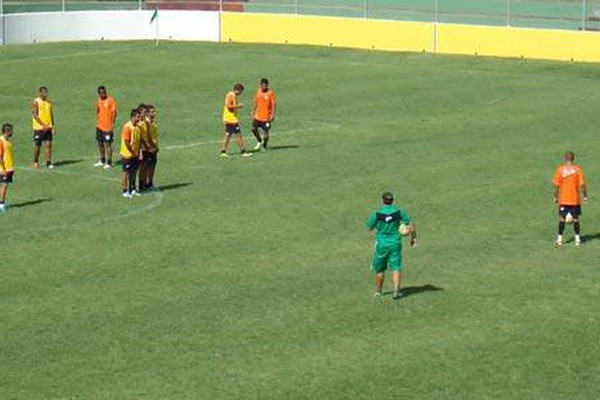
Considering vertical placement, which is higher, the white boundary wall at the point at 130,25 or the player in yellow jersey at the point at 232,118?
the white boundary wall at the point at 130,25

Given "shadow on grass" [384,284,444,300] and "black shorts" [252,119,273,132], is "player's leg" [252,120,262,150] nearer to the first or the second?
"black shorts" [252,119,273,132]

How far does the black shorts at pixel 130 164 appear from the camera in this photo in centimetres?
3231

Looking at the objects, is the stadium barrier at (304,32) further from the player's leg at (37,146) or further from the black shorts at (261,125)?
the player's leg at (37,146)

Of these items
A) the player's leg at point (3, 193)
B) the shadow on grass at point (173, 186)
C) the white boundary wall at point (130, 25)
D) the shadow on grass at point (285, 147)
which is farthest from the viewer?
the white boundary wall at point (130, 25)

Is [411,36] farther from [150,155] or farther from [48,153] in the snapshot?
[150,155]

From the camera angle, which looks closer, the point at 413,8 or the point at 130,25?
the point at 413,8

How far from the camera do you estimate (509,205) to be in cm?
3172

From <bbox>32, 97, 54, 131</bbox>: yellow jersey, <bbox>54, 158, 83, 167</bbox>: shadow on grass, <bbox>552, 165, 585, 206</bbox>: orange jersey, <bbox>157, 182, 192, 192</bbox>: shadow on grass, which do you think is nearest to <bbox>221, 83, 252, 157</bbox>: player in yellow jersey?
<bbox>54, 158, 83, 167</bbox>: shadow on grass

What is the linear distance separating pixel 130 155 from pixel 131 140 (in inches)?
17.6

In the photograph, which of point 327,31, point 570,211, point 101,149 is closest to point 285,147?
point 101,149

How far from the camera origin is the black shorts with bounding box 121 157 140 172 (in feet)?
106

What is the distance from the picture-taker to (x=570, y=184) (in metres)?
27.9

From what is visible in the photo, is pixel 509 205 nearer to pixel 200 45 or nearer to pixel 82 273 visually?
pixel 82 273

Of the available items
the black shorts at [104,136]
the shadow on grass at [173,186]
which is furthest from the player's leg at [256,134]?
the shadow on grass at [173,186]
